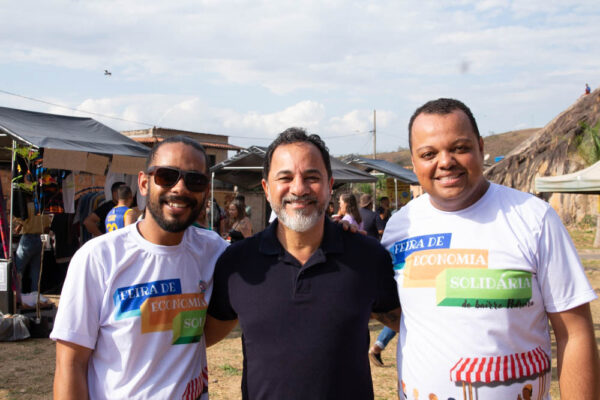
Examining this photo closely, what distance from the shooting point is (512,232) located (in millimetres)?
1887

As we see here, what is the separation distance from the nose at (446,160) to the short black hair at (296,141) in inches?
20.1

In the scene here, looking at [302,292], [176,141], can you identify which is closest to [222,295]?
[302,292]

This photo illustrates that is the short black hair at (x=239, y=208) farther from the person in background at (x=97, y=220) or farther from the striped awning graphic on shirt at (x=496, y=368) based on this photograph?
the striped awning graphic on shirt at (x=496, y=368)

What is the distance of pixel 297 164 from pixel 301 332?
71 centimetres

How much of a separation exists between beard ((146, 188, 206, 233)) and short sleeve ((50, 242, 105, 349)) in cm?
29

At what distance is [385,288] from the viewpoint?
6.91 feet

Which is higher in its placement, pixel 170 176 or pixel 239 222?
pixel 170 176

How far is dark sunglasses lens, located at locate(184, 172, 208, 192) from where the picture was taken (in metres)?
2.06

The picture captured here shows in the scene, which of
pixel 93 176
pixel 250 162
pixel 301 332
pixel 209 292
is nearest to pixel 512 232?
pixel 301 332

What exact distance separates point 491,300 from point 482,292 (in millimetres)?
42

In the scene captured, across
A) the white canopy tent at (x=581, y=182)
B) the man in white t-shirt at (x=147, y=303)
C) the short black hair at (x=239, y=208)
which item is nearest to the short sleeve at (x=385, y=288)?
the man in white t-shirt at (x=147, y=303)

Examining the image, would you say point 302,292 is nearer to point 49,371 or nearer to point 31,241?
point 49,371

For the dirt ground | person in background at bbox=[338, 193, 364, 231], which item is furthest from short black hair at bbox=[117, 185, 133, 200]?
person in background at bbox=[338, 193, 364, 231]

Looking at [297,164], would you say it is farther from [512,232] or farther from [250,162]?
[250,162]
